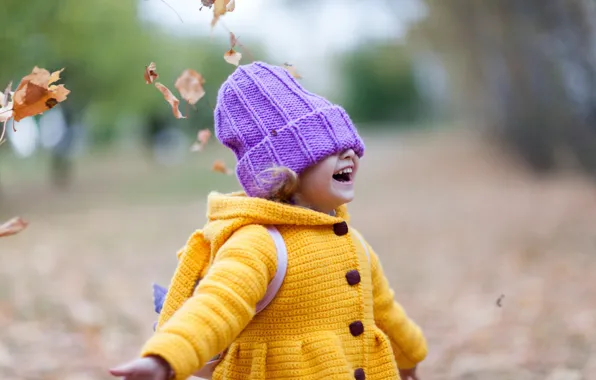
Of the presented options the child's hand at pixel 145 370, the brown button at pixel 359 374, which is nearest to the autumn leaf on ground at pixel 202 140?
the brown button at pixel 359 374

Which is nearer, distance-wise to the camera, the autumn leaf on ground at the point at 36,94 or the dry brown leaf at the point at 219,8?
the autumn leaf on ground at the point at 36,94

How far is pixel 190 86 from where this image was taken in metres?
2.49

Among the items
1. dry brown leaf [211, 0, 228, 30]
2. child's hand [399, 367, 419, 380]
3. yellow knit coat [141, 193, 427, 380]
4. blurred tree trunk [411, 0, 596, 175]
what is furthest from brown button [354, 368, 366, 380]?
blurred tree trunk [411, 0, 596, 175]

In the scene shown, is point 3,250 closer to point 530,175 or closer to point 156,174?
point 530,175

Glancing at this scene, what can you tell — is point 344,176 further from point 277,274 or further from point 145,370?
point 145,370

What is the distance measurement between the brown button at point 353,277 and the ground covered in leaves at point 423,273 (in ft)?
6.71

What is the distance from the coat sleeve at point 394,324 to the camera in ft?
8.01

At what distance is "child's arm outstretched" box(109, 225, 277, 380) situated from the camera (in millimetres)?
1726

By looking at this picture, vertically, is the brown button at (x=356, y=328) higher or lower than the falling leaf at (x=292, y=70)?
lower

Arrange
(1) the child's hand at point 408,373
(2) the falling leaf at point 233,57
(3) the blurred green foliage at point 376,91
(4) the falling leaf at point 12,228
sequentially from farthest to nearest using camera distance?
(3) the blurred green foliage at point 376,91 < (1) the child's hand at point 408,373 < (2) the falling leaf at point 233,57 < (4) the falling leaf at point 12,228

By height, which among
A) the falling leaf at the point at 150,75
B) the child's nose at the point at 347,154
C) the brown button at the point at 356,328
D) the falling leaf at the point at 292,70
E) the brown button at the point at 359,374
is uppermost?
the falling leaf at the point at 292,70

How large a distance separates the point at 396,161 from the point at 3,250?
16.3 metres

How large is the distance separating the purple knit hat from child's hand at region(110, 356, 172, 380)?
0.65m

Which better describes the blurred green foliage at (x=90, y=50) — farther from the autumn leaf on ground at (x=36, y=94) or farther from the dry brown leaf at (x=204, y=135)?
the autumn leaf on ground at (x=36, y=94)
